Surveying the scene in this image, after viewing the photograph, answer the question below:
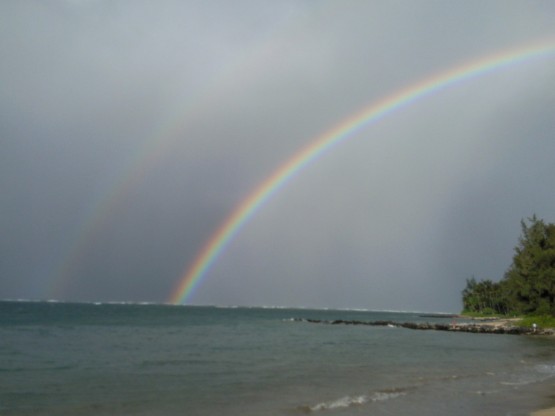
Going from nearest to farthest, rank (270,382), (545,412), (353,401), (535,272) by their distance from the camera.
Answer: (545,412)
(353,401)
(270,382)
(535,272)

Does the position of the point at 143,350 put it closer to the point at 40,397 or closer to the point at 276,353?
the point at 276,353

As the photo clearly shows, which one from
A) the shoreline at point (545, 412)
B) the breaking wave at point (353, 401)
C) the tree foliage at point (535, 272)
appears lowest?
the shoreline at point (545, 412)

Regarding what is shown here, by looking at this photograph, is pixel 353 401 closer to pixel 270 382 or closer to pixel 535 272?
pixel 270 382

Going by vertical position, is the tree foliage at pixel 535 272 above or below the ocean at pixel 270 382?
above

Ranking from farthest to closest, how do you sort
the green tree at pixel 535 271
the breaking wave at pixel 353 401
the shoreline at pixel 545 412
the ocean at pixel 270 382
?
the green tree at pixel 535 271 → the ocean at pixel 270 382 → the breaking wave at pixel 353 401 → the shoreline at pixel 545 412

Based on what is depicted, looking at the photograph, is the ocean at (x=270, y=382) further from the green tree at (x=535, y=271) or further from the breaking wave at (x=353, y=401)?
the green tree at (x=535, y=271)

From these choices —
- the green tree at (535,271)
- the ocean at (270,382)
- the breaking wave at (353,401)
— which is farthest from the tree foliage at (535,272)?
the breaking wave at (353,401)

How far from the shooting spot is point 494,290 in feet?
509

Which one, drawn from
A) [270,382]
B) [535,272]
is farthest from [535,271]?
[270,382]

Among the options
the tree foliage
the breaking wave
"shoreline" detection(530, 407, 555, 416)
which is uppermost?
the tree foliage

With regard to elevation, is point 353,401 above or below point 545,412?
above

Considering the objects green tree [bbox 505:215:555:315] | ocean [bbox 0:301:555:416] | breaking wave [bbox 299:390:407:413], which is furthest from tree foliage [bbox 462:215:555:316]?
breaking wave [bbox 299:390:407:413]

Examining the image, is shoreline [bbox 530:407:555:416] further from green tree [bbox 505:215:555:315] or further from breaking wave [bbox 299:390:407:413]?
green tree [bbox 505:215:555:315]

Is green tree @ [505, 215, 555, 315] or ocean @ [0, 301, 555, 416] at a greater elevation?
green tree @ [505, 215, 555, 315]
